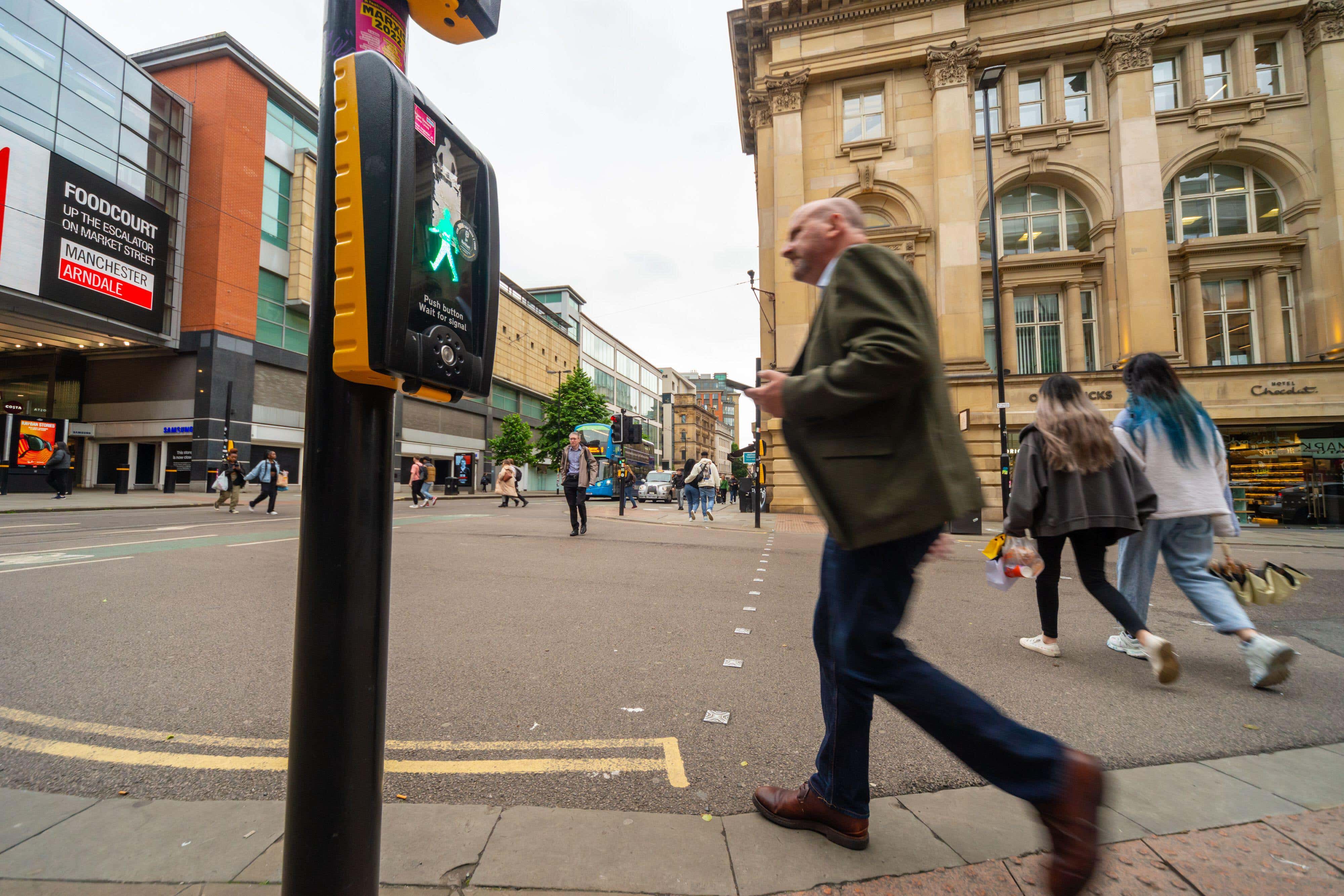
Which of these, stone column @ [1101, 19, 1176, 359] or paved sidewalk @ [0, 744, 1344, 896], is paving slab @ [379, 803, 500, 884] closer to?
paved sidewalk @ [0, 744, 1344, 896]

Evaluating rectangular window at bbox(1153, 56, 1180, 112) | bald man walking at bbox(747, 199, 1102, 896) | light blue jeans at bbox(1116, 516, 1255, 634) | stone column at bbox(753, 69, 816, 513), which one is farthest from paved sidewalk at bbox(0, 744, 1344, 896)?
rectangular window at bbox(1153, 56, 1180, 112)

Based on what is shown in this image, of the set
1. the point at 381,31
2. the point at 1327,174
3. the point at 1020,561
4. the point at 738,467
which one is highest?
the point at 1327,174

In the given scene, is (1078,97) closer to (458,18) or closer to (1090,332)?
(1090,332)

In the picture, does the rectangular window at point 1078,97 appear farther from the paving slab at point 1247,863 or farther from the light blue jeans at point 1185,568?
the paving slab at point 1247,863

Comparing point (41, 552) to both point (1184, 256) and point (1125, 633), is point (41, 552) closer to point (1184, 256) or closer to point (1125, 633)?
point (1125, 633)

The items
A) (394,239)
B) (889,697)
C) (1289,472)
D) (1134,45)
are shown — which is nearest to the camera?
(394,239)

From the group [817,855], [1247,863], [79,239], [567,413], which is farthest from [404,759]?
[567,413]

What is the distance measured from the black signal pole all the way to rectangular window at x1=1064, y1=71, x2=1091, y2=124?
79.7 ft

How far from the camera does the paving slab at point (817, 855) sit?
5.02 feet

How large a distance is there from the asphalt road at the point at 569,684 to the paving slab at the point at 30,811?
0.07 metres

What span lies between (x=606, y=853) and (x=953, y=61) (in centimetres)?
2355

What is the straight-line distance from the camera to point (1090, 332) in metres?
19.4

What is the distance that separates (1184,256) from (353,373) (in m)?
24.2

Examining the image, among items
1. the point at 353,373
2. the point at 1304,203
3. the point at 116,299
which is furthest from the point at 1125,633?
the point at 116,299
